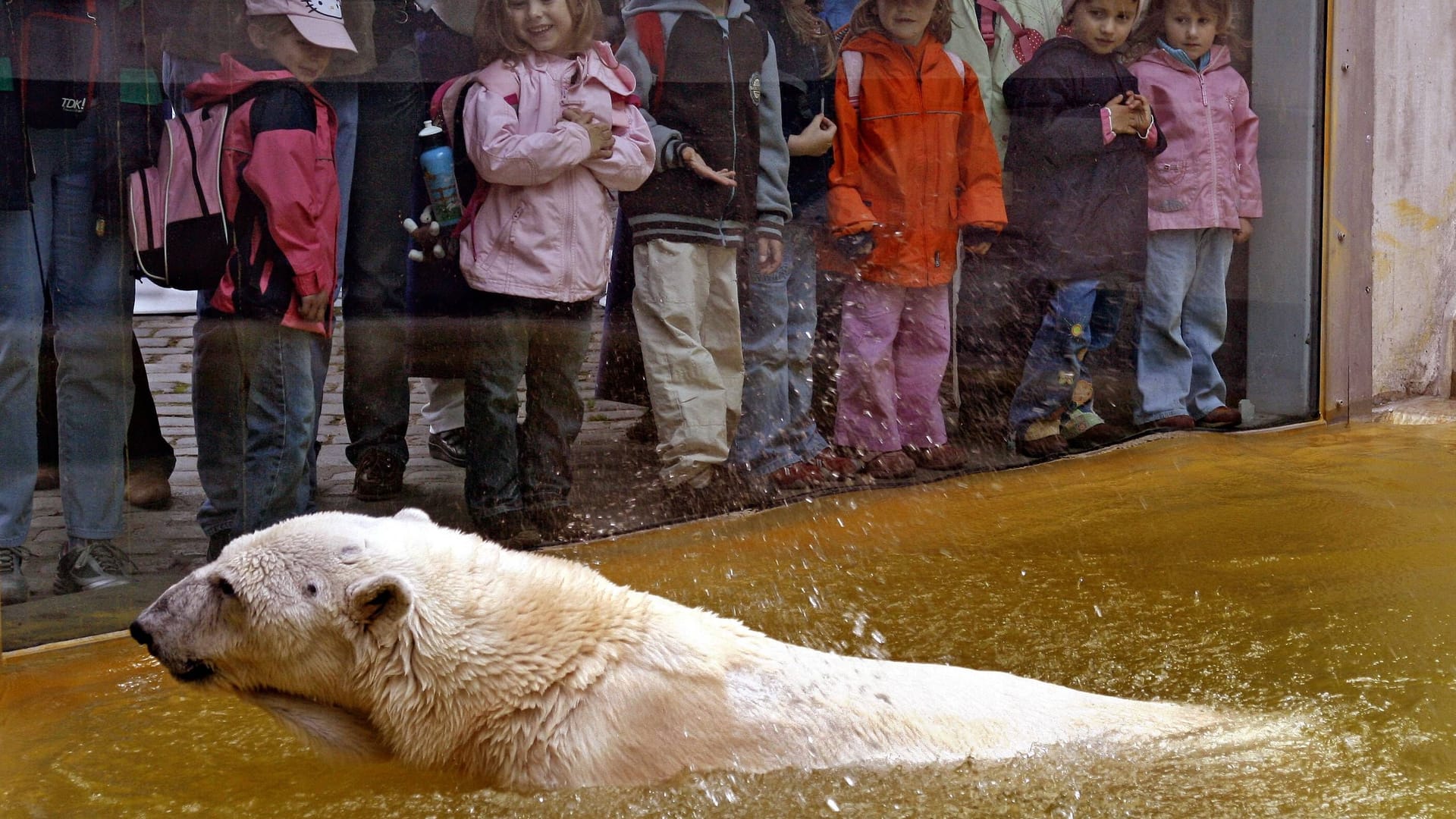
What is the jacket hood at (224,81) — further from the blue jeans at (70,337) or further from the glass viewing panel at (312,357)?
the blue jeans at (70,337)

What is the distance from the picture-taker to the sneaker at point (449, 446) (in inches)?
221

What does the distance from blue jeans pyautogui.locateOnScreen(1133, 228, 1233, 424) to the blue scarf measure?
961 mm

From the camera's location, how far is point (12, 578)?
183 inches

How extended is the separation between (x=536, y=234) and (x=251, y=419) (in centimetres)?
144

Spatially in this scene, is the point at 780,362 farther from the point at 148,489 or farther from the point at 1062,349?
the point at 148,489

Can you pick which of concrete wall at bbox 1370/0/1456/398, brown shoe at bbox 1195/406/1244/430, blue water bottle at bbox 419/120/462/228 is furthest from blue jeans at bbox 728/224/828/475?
concrete wall at bbox 1370/0/1456/398

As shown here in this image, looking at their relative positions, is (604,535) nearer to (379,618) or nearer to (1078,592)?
(1078,592)

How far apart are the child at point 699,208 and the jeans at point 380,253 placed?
3.54 feet

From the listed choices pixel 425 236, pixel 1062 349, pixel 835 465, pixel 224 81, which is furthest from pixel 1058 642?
pixel 224 81

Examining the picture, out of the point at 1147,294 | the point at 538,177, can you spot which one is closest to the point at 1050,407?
the point at 1147,294

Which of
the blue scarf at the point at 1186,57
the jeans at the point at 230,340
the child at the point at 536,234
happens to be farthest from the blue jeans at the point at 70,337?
the blue scarf at the point at 1186,57

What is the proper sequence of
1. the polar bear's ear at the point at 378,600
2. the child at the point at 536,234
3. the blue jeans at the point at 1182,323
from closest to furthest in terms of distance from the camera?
the polar bear's ear at the point at 378,600
the child at the point at 536,234
the blue jeans at the point at 1182,323

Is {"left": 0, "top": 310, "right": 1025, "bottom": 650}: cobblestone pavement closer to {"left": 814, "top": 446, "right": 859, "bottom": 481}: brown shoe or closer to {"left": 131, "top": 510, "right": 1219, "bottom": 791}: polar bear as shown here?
{"left": 814, "top": 446, "right": 859, "bottom": 481}: brown shoe

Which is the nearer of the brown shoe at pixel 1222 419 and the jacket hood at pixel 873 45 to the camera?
the jacket hood at pixel 873 45
